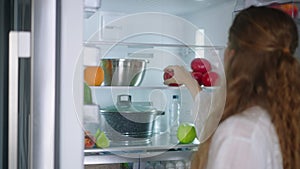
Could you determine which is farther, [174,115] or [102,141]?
[174,115]

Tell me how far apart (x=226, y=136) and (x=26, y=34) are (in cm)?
53

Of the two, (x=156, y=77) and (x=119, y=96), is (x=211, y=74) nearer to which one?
(x=156, y=77)

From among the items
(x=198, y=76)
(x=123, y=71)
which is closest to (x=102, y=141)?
(x=123, y=71)

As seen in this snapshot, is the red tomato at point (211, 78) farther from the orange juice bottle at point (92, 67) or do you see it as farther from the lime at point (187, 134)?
the orange juice bottle at point (92, 67)

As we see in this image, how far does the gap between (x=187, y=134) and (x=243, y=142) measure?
23 cm

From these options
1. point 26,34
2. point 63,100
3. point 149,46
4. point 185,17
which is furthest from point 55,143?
point 185,17

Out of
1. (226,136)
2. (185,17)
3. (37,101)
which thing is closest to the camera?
(37,101)

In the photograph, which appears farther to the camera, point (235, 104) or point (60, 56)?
point (235, 104)

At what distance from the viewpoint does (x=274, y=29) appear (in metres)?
1.04

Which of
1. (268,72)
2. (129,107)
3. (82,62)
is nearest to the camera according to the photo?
(82,62)

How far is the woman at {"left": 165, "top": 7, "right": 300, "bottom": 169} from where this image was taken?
1.01 metres

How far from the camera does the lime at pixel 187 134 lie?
1203 mm

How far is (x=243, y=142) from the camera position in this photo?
1.01 meters

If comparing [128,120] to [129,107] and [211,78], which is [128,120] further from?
[211,78]
